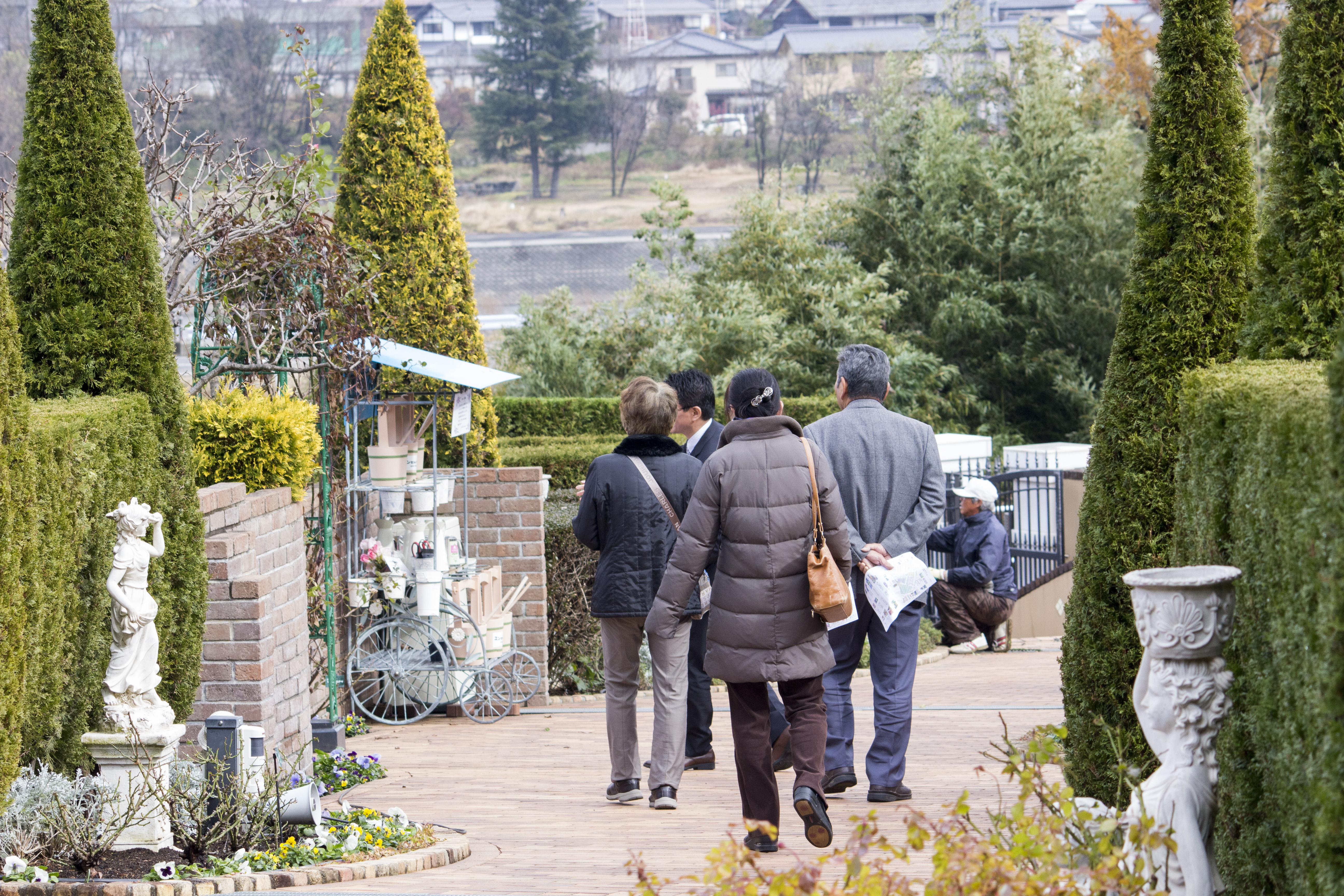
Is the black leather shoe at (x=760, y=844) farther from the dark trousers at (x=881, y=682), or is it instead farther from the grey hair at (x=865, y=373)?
the grey hair at (x=865, y=373)

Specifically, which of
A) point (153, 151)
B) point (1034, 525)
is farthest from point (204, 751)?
point (1034, 525)

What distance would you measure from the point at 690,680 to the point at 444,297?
3912 millimetres

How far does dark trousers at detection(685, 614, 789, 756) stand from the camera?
18.8 ft

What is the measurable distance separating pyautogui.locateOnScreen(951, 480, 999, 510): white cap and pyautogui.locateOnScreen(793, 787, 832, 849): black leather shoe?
4945 millimetres

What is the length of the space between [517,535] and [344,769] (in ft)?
9.08

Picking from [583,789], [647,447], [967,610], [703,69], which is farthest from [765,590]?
[703,69]

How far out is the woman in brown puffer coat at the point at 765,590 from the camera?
4391 mm

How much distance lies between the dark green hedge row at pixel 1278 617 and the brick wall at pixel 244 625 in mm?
3909

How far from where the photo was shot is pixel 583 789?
5.81m

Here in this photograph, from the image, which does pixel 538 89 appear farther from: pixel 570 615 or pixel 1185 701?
pixel 1185 701

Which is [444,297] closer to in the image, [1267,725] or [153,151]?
[153,151]

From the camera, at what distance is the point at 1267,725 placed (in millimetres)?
2635

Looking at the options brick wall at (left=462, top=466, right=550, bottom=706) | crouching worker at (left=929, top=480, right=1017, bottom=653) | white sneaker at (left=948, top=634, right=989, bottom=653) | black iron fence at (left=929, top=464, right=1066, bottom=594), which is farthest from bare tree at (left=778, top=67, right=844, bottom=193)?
brick wall at (left=462, top=466, right=550, bottom=706)

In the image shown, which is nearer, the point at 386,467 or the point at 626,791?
the point at 626,791
